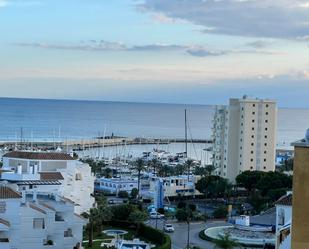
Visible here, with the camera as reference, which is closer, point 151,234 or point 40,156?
point 151,234

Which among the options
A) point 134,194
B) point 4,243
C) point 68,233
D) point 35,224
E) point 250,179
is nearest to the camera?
point 4,243

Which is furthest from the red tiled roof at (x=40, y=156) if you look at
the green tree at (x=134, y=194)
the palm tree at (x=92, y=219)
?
the green tree at (x=134, y=194)

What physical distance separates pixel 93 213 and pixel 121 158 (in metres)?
78.6

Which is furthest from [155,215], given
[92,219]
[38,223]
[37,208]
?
[38,223]

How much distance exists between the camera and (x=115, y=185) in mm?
72188

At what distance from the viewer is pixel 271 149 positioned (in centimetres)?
8312

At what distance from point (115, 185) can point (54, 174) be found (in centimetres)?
2608

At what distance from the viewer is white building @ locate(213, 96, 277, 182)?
8181cm

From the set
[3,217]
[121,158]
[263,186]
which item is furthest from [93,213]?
[121,158]

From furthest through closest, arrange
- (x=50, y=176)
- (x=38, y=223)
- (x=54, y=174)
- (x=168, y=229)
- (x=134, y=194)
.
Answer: (x=134, y=194) < (x=54, y=174) < (x=168, y=229) < (x=50, y=176) < (x=38, y=223)

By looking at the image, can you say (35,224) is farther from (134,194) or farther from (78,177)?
(134,194)

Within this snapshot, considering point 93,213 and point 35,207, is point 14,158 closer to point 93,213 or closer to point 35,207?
point 93,213

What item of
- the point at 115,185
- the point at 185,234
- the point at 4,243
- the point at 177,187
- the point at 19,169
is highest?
the point at 19,169

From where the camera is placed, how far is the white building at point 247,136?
3221 inches
